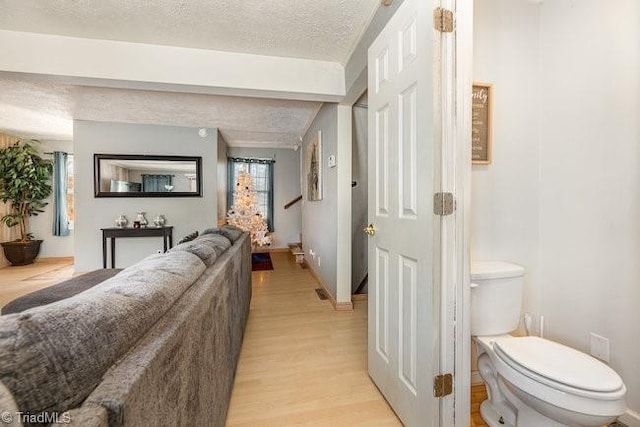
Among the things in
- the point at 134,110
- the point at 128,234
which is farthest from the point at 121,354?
the point at 128,234

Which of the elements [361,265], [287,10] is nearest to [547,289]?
[361,265]

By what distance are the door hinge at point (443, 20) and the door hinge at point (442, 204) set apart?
660 mm

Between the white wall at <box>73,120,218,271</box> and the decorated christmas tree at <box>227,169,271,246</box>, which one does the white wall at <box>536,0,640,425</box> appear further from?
the decorated christmas tree at <box>227,169,271,246</box>

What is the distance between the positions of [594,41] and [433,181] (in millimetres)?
1318

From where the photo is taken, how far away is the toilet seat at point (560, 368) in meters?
1.00

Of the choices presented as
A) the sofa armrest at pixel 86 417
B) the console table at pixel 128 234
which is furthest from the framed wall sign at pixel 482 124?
the console table at pixel 128 234

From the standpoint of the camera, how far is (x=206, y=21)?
1967 millimetres

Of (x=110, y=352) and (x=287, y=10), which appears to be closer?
(x=110, y=352)

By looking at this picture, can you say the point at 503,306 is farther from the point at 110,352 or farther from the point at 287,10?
the point at 287,10

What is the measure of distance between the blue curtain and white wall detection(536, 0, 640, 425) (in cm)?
680

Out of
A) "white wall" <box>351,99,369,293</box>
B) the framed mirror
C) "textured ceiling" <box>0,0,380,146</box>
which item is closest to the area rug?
the framed mirror

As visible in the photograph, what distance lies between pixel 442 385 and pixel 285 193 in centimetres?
529

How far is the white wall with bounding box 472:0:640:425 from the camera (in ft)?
4.51

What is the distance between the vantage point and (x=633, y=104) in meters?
1.35
